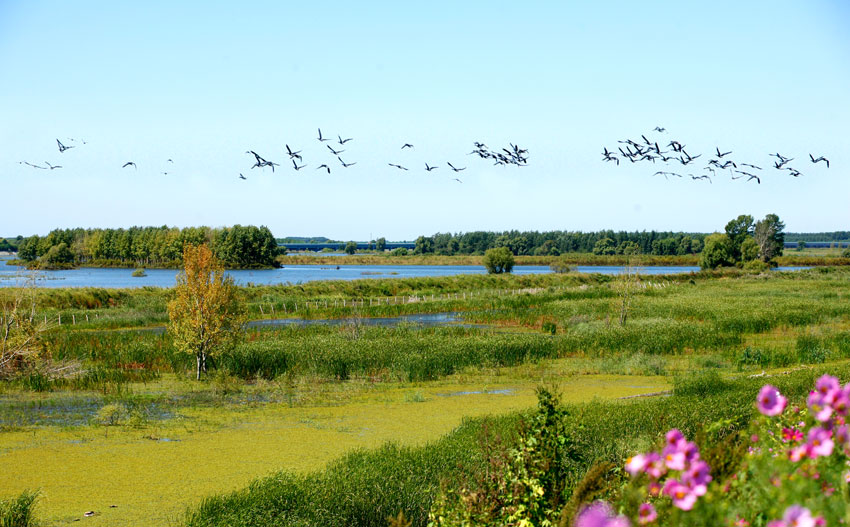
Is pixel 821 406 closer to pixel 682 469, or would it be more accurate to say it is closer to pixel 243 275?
pixel 682 469

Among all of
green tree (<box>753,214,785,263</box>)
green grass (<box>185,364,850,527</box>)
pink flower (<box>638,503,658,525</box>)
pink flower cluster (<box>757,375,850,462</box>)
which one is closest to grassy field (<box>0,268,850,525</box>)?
green grass (<box>185,364,850,527</box>)

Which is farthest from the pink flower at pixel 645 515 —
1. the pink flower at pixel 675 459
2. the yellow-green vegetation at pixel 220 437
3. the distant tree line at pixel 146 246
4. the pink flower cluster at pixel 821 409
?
the distant tree line at pixel 146 246

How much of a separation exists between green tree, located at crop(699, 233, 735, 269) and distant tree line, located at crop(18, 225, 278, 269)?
80.0 meters

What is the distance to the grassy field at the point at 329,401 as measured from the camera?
930cm

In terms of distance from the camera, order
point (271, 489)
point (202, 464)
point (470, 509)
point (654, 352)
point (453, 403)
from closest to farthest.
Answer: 1. point (470, 509)
2. point (271, 489)
3. point (202, 464)
4. point (453, 403)
5. point (654, 352)

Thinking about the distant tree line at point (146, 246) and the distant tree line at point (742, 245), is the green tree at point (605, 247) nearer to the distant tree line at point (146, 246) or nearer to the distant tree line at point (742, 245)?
the distant tree line at point (742, 245)

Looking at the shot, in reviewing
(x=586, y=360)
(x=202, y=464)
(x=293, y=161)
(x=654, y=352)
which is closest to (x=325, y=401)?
(x=202, y=464)

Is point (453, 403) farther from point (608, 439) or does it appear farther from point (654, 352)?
point (654, 352)

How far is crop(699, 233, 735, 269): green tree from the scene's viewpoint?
102 metres

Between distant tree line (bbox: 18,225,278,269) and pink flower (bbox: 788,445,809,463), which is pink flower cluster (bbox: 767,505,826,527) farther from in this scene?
distant tree line (bbox: 18,225,278,269)

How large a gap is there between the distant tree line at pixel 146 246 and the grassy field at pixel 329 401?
279 ft

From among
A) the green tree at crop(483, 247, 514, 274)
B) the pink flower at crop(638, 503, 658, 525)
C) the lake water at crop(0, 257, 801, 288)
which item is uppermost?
the pink flower at crop(638, 503, 658, 525)

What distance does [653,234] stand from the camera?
18688 cm

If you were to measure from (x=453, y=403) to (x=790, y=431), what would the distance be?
13.4 metres
